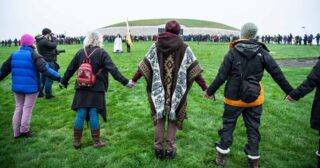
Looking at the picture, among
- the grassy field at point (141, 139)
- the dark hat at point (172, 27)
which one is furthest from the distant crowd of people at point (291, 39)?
the dark hat at point (172, 27)

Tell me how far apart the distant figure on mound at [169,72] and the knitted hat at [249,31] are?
34.9 inches

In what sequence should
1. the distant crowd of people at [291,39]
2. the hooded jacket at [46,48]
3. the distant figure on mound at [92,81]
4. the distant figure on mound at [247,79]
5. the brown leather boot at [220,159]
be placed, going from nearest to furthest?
the distant figure on mound at [247,79]
the brown leather boot at [220,159]
the distant figure on mound at [92,81]
the hooded jacket at [46,48]
the distant crowd of people at [291,39]

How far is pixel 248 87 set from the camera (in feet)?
13.8

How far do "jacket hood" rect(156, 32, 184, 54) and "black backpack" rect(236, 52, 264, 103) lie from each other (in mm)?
1073

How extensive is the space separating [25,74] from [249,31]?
14.4 feet

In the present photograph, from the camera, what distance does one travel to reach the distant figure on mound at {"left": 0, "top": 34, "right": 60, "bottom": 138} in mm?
5590

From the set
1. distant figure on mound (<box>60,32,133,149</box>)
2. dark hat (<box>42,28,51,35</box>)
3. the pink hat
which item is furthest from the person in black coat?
dark hat (<box>42,28,51,35</box>)

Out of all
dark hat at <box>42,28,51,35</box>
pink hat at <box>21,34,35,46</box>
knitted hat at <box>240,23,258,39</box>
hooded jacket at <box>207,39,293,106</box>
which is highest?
dark hat at <box>42,28,51,35</box>

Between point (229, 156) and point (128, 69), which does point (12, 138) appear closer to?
point (229, 156)

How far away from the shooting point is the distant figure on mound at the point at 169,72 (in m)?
4.49

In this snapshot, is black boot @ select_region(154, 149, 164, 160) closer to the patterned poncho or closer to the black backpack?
the patterned poncho

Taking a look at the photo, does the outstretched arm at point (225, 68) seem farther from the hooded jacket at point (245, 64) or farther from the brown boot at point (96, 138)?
the brown boot at point (96, 138)

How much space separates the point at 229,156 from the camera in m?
5.00

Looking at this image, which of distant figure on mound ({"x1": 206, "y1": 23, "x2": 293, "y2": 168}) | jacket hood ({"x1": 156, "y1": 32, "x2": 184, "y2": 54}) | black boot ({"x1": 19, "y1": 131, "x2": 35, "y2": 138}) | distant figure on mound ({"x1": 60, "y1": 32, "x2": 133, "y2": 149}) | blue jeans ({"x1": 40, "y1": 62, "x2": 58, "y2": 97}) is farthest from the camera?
blue jeans ({"x1": 40, "y1": 62, "x2": 58, "y2": 97})
